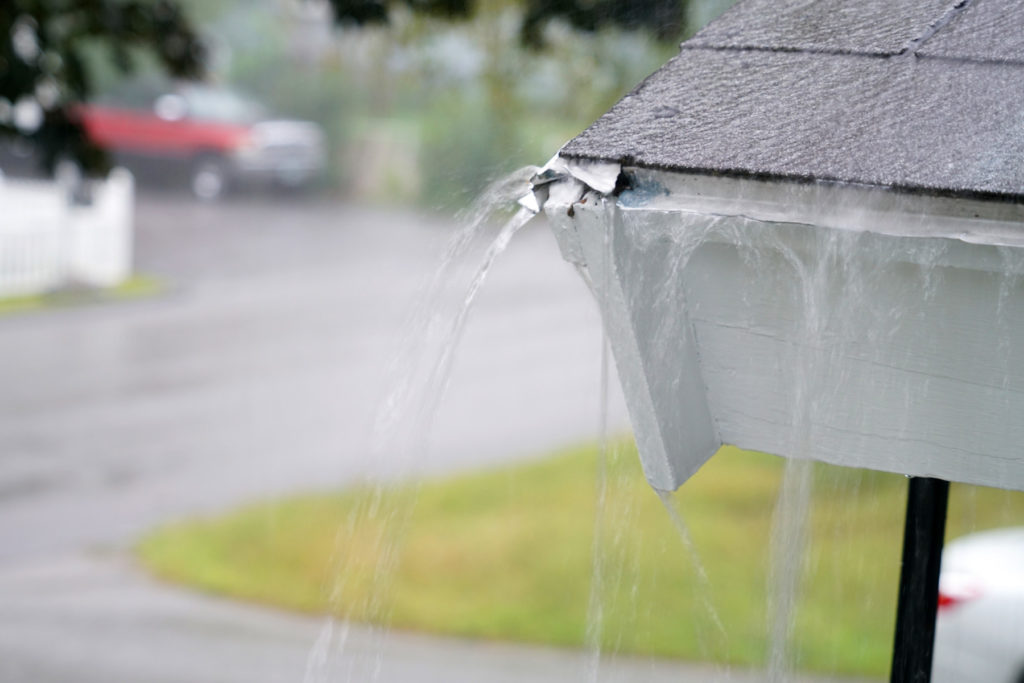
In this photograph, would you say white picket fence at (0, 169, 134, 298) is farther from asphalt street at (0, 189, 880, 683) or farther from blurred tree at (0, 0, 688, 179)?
blurred tree at (0, 0, 688, 179)

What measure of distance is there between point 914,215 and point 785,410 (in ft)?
1.11

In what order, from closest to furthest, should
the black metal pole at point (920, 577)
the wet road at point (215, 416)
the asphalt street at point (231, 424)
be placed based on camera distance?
the black metal pole at point (920, 577) < the asphalt street at point (231, 424) < the wet road at point (215, 416)

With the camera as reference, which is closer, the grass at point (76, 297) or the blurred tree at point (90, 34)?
the blurred tree at point (90, 34)

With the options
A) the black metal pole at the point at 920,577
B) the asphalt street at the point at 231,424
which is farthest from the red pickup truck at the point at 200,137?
the black metal pole at the point at 920,577

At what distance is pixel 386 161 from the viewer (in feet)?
58.0

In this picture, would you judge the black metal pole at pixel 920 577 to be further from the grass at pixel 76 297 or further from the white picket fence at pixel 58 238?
the white picket fence at pixel 58 238

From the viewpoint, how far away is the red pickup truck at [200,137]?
17.8m

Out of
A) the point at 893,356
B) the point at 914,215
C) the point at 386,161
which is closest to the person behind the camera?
the point at 914,215

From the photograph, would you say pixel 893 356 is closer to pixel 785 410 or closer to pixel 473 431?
pixel 785 410

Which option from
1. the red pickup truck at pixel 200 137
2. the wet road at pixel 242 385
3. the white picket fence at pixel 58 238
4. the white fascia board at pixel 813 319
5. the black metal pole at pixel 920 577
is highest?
the red pickup truck at pixel 200 137

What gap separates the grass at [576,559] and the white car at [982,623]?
73cm

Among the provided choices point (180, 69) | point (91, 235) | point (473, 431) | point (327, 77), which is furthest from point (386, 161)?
point (180, 69)

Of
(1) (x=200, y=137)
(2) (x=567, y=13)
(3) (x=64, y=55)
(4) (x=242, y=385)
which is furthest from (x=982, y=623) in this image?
(1) (x=200, y=137)

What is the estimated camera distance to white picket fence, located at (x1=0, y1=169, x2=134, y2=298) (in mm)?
12648
